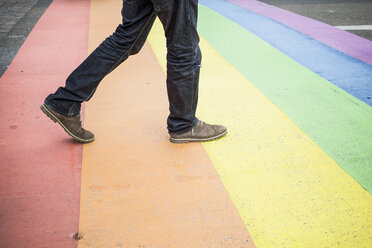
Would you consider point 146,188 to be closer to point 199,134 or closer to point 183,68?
point 199,134

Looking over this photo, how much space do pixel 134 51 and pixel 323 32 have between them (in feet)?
14.0

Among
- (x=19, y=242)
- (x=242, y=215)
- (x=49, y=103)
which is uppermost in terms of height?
(x=49, y=103)

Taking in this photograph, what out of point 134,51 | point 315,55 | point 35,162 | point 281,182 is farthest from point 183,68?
point 315,55

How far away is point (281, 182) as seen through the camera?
2.11 metres

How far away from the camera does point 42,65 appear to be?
3.94 m

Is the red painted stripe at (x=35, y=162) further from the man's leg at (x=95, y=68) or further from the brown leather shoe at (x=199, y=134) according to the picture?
the brown leather shoe at (x=199, y=134)

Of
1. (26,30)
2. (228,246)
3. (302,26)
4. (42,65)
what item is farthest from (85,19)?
(228,246)

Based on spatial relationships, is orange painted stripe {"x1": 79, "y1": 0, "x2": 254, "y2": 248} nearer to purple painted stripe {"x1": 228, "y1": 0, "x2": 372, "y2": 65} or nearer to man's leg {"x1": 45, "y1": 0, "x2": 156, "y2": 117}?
man's leg {"x1": 45, "y1": 0, "x2": 156, "y2": 117}

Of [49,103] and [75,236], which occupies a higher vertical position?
[49,103]

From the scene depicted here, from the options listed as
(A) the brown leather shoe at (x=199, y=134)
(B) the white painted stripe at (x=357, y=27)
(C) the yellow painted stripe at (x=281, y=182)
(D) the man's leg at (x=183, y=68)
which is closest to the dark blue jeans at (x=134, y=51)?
(D) the man's leg at (x=183, y=68)

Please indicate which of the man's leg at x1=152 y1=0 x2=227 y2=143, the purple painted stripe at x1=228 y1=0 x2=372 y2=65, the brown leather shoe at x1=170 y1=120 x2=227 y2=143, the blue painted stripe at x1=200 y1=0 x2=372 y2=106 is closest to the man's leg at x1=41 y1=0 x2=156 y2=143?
the man's leg at x1=152 y1=0 x2=227 y2=143

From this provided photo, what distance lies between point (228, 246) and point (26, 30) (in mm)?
4921

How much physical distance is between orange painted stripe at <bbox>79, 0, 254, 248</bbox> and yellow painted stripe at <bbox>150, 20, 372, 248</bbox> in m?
0.12

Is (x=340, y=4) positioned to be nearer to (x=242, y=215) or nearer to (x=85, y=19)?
(x=85, y=19)
